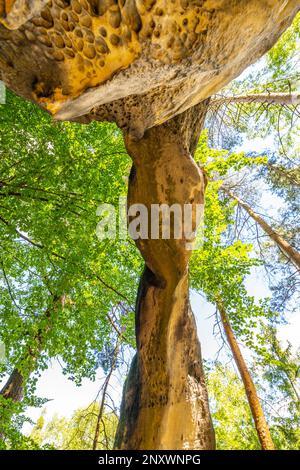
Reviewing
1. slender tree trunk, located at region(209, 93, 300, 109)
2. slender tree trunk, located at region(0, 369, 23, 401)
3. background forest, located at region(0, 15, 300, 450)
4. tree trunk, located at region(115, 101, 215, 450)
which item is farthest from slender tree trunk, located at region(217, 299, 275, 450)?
slender tree trunk, located at region(209, 93, 300, 109)

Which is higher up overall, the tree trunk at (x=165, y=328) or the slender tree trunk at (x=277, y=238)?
the slender tree trunk at (x=277, y=238)

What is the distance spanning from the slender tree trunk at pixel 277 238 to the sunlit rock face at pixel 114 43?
6792 millimetres

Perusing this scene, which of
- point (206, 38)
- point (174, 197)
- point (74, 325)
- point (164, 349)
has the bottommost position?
point (164, 349)

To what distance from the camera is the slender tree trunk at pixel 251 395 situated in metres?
5.91

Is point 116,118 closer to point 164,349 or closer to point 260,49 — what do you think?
point 260,49

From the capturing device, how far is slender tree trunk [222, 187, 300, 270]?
8.55m

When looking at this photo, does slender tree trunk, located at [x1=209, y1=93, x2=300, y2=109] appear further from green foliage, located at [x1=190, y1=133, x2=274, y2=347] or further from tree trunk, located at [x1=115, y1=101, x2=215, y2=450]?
tree trunk, located at [x1=115, y1=101, x2=215, y2=450]

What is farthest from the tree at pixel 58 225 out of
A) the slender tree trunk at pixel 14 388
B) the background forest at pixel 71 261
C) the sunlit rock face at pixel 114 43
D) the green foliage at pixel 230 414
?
the green foliage at pixel 230 414

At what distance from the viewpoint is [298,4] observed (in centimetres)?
299

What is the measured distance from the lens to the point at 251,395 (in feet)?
22.0

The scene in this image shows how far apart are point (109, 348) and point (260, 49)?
7349 millimetres

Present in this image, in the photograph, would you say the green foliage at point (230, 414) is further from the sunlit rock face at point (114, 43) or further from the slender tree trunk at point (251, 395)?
the sunlit rock face at point (114, 43)

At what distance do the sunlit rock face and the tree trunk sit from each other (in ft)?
2.75
